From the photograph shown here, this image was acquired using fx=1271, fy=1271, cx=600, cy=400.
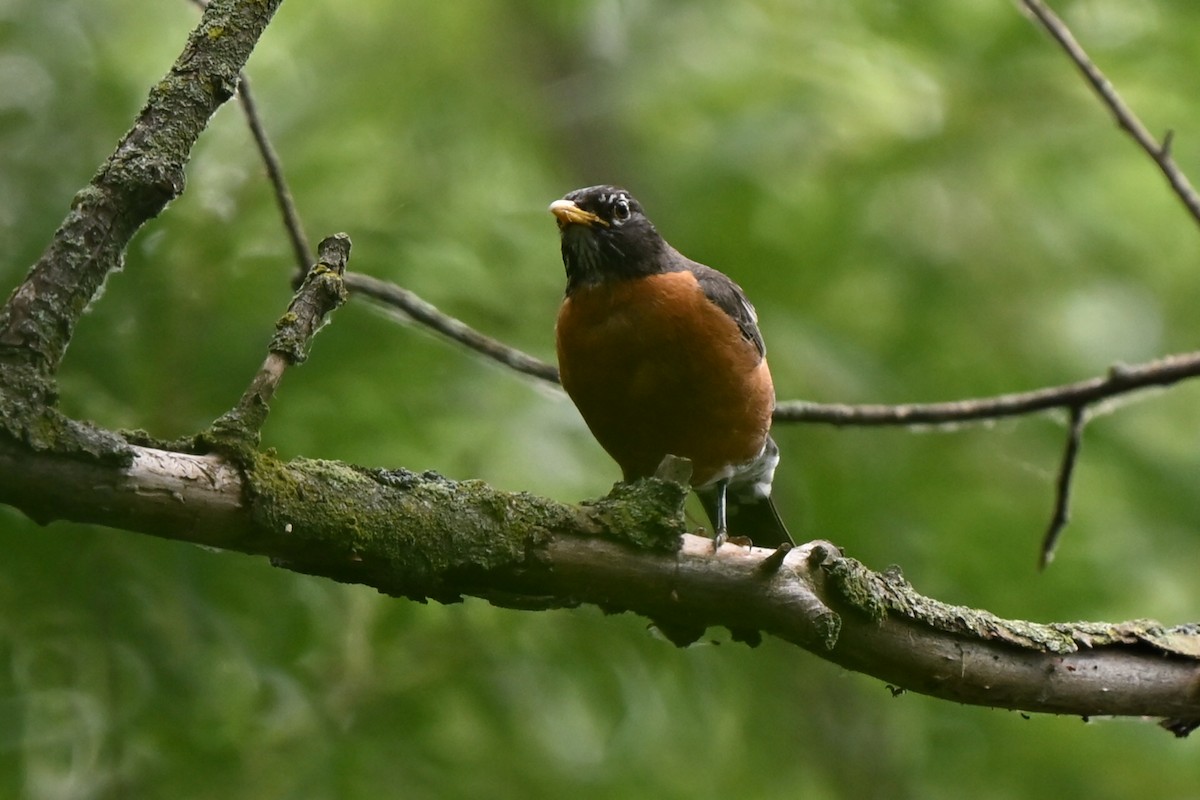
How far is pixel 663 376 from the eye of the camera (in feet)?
16.9

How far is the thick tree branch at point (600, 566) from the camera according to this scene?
2492 millimetres

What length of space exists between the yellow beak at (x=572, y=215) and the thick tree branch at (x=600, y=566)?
103 inches

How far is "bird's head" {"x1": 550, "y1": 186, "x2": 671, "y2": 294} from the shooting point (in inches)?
220

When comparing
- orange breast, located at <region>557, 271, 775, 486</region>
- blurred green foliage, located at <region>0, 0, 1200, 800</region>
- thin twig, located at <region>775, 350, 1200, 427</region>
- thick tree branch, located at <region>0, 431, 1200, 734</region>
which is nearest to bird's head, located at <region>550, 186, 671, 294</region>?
orange breast, located at <region>557, 271, 775, 486</region>

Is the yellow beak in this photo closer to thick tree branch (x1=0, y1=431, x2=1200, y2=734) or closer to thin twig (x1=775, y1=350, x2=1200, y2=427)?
thin twig (x1=775, y1=350, x2=1200, y2=427)

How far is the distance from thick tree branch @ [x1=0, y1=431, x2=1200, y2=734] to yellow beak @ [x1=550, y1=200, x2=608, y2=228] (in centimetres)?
261

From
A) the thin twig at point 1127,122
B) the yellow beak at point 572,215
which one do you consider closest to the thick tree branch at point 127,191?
the yellow beak at point 572,215

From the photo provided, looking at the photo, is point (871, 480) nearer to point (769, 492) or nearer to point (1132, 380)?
point (769, 492)

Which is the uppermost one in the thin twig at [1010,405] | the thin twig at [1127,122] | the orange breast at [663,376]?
the thin twig at [1127,122]

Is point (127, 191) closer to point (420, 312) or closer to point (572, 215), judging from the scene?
→ point (420, 312)

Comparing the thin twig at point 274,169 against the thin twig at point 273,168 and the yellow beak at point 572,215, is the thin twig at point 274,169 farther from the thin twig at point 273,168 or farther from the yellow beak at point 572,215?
the yellow beak at point 572,215

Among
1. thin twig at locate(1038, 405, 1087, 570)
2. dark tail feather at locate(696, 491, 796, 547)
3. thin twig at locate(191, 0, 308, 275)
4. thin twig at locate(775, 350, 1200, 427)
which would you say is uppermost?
thin twig at locate(191, 0, 308, 275)

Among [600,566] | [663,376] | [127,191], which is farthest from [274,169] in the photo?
A: [600,566]

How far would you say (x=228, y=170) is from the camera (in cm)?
557
